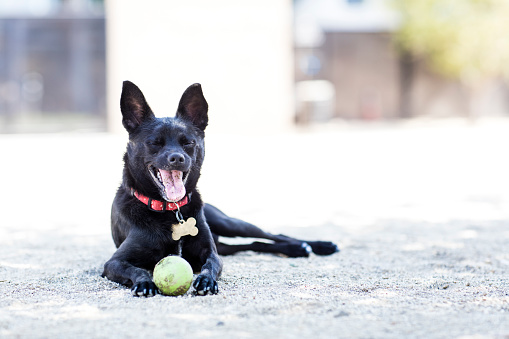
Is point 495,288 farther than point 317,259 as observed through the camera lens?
No

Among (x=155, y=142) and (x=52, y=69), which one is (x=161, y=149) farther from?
(x=52, y=69)

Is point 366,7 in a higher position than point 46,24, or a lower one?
higher

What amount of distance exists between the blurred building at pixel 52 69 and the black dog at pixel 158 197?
1445cm

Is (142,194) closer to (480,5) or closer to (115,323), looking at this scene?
(115,323)

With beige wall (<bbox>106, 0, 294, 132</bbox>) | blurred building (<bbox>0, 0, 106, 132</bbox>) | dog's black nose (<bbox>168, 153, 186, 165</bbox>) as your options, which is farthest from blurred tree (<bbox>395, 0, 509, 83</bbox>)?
dog's black nose (<bbox>168, 153, 186, 165</bbox>)

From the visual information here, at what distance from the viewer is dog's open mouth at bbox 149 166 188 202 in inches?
162

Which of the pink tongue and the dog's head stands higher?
the dog's head

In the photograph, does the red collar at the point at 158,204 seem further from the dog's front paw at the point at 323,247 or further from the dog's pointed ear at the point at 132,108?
the dog's front paw at the point at 323,247

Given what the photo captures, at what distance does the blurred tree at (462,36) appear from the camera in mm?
21734

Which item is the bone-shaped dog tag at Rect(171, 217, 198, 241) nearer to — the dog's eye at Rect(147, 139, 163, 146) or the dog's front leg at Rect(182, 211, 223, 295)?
the dog's front leg at Rect(182, 211, 223, 295)

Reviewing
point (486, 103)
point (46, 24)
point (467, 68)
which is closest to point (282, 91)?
point (46, 24)

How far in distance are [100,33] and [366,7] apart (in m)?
14.9

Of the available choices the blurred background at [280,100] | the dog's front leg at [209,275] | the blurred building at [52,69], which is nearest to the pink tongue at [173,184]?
the dog's front leg at [209,275]

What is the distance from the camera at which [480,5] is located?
22.1 metres
